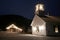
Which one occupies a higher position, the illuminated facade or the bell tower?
the bell tower

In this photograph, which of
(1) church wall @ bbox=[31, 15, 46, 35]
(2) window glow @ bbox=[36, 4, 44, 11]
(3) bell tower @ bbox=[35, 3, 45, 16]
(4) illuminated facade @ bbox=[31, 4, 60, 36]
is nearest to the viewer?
(4) illuminated facade @ bbox=[31, 4, 60, 36]

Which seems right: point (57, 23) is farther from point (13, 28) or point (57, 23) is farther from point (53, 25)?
point (13, 28)

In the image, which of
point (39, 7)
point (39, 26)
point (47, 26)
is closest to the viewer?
point (47, 26)

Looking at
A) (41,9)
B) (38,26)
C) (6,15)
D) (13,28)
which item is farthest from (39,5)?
(6,15)

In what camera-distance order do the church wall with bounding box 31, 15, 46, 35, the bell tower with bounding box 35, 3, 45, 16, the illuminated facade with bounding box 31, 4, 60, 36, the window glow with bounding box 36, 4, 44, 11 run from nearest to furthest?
the illuminated facade with bounding box 31, 4, 60, 36 → the church wall with bounding box 31, 15, 46, 35 → the bell tower with bounding box 35, 3, 45, 16 → the window glow with bounding box 36, 4, 44, 11

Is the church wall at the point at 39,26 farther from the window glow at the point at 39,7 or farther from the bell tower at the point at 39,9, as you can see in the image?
the window glow at the point at 39,7

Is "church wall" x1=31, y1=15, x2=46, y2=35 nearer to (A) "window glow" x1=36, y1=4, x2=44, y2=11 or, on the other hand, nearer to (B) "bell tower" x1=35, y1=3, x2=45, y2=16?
(B) "bell tower" x1=35, y1=3, x2=45, y2=16

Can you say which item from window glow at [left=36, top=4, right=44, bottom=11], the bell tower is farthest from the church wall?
window glow at [left=36, top=4, right=44, bottom=11]

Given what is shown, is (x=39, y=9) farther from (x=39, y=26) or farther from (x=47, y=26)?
(x=47, y=26)

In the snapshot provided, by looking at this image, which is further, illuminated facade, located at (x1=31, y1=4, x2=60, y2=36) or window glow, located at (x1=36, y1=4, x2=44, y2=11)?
window glow, located at (x1=36, y1=4, x2=44, y2=11)

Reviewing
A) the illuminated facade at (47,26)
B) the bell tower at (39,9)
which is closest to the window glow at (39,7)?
the bell tower at (39,9)

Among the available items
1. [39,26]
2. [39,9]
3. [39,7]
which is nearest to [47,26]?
[39,26]

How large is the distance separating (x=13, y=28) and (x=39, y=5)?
16298 millimetres

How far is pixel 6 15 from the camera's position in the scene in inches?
2685
